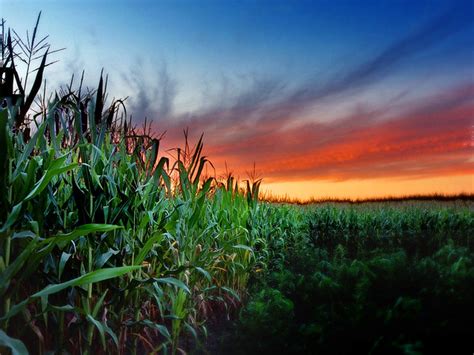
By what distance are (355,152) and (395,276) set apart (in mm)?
887

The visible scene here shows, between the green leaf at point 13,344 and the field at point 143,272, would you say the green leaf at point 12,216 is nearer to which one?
the field at point 143,272

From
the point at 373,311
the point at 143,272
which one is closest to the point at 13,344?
the point at 143,272

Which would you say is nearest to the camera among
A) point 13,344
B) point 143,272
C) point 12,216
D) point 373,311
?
point 13,344

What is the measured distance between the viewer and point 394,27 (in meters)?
3.00

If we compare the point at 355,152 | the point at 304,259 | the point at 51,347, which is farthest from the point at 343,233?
the point at 51,347

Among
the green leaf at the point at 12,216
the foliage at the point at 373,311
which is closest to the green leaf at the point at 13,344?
the green leaf at the point at 12,216

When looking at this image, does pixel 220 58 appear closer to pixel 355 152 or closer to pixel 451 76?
pixel 355 152

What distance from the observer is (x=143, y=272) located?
2021 mm

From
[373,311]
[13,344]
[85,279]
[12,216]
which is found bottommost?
[373,311]

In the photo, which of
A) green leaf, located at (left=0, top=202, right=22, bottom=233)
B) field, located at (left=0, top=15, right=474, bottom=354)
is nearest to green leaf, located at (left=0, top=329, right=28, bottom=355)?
field, located at (left=0, top=15, right=474, bottom=354)

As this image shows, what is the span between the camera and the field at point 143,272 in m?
1.43

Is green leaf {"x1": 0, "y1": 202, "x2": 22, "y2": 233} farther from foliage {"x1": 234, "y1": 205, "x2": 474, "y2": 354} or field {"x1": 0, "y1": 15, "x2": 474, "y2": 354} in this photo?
foliage {"x1": 234, "y1": 205, "x2": 474, "y2": 354}

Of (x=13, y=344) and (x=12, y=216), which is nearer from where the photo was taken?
(x=13, y=344)

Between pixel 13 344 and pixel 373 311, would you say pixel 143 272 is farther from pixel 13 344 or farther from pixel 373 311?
pixel 373 311
